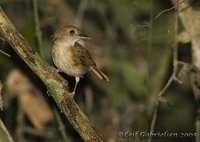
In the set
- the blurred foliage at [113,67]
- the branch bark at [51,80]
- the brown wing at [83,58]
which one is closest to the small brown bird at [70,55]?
the brown wing at [83,58]

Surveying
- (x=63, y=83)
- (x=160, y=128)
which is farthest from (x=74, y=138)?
(x=63, y=83)

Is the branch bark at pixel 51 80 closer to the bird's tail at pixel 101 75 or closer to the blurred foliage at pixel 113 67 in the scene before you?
the bird's tail at pixel 101 75

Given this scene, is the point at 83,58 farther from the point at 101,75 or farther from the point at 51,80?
the point at 51,80

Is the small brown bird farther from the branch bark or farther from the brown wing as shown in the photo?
the branch bark

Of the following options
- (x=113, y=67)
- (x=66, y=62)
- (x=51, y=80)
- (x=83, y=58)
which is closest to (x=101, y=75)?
(x=83, y=58)

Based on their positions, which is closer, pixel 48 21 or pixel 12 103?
pixel 48 21

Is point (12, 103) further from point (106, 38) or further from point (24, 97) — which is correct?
point (106, 38)

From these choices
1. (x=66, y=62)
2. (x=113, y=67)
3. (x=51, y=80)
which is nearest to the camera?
(x=51, y=80)
